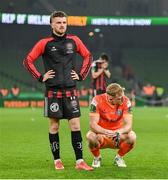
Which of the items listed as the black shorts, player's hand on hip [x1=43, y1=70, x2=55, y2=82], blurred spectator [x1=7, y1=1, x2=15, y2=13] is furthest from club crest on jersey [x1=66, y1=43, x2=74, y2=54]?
blurred spectator [x1=7, y1=1, x2=15, y2=13]

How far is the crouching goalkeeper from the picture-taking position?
8969 millimetres

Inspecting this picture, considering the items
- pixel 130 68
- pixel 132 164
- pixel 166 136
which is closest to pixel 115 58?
pixel 130 68

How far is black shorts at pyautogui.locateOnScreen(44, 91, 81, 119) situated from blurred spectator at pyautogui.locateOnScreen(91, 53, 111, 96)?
353 inches

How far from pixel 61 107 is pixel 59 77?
0.41 meters

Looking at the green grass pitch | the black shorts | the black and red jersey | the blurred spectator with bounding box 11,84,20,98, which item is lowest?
the blurred spectator with bounding box 11,84,20,98

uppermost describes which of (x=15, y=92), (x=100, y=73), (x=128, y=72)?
(x=100, y=73)

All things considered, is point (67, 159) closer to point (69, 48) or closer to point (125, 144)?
point (125, 144)

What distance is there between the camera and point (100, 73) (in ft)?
60.4

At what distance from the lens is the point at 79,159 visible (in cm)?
909

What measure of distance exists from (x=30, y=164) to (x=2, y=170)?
2.75 feet

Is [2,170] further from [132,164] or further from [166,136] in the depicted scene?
[166,136]

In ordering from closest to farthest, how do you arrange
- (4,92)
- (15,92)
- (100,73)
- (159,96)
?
(100,73) → (4,92) → (15,92) → (159,96)

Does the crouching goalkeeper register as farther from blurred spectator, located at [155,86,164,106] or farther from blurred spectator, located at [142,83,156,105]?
blurred spectator, located at [155,86,164,106]

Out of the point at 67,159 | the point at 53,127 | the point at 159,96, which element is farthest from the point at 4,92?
the point at 53,127
